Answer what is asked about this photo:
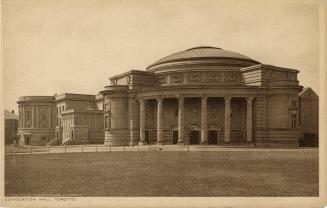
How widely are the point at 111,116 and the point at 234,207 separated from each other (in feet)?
84.7

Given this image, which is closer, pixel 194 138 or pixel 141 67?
pixel 141 67

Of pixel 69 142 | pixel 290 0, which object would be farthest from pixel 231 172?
pixel 69 142

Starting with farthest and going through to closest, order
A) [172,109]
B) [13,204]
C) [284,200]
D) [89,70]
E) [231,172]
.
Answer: [172,109] < [89,70] < [231,172] < [13,204] < [284,200]

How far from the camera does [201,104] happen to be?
37.5 meters

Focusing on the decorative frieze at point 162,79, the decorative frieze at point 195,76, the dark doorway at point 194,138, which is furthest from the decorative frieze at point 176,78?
the dark doorway at point 194,138

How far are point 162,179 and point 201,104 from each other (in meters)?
21.1

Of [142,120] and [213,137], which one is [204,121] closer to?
[213,137]

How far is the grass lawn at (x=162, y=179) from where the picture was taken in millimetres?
15859

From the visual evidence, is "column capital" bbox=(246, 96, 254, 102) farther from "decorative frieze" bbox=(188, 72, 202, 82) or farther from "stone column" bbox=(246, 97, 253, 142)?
"decorative frieze" bbox=(188, 72, 202, 82)

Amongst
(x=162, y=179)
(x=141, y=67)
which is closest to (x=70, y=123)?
(x=141, y=67)

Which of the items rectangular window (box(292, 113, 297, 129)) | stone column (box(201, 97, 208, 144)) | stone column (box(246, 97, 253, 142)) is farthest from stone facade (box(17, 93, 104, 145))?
rectangular window (box(292, 113, 297, 129))

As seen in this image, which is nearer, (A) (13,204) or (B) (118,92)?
(A) (13,204)

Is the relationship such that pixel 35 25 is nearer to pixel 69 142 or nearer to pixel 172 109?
pixel 172 109

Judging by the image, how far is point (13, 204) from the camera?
1722 cm
